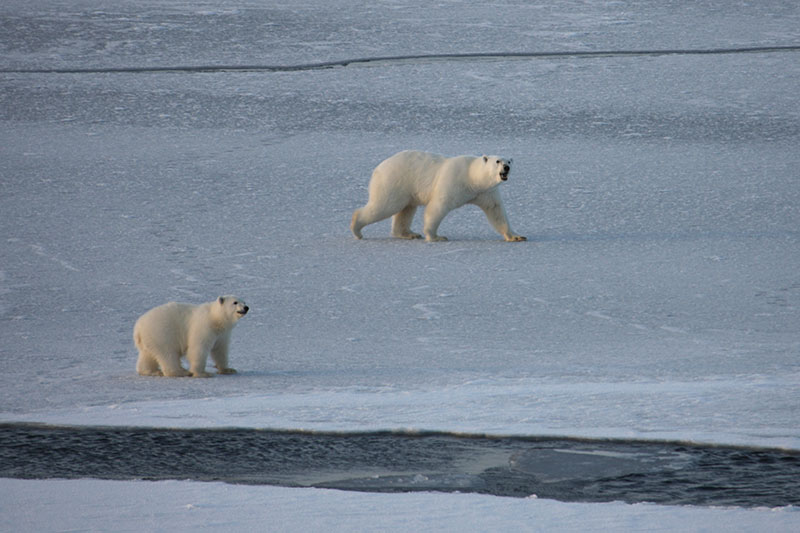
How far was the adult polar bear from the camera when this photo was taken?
7.51 m

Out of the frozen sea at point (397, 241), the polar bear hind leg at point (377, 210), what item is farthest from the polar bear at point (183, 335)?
the polar bear hind leg at point (377, 210)

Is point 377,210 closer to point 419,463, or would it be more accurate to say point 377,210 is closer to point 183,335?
point 183,335

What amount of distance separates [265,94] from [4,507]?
9272 mm

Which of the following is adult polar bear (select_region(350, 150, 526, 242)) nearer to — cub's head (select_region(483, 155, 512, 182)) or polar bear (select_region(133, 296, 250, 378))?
cub's head (select_region(483, 155, 512, 182))

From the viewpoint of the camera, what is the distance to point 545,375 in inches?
187

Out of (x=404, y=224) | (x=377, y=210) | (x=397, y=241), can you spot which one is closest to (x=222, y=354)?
(x=377, y=210)

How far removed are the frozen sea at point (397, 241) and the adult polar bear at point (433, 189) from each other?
195 mm

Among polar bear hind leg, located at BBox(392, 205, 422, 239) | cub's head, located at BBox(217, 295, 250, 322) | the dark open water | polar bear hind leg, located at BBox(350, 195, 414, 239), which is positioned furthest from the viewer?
polar bear hind leg, located at BBox(392, 205, 422, 239)

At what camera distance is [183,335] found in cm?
486

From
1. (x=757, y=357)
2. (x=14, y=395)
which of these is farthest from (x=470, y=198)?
(x=14, y=395)

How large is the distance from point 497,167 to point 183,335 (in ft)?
9.86

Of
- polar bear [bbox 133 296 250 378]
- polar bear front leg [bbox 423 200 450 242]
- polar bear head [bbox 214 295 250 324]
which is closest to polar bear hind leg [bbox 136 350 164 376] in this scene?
polar bear [bbox 133 296 250 378]

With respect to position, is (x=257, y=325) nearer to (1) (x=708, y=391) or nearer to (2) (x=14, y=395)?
(2) (x=14, y=395)

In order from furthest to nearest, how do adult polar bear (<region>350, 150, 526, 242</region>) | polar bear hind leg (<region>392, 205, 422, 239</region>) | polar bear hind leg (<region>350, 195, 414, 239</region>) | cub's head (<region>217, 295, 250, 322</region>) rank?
polar bear hind leg (<region>392, 205, 422, 239</region>), polar bear hind leg (<region>350, 195, 414, 239</region>), adult polar bear (<region>350, 150, 526, 242</region>), cub's head (<region>217, 295, 250, 322</region>)
